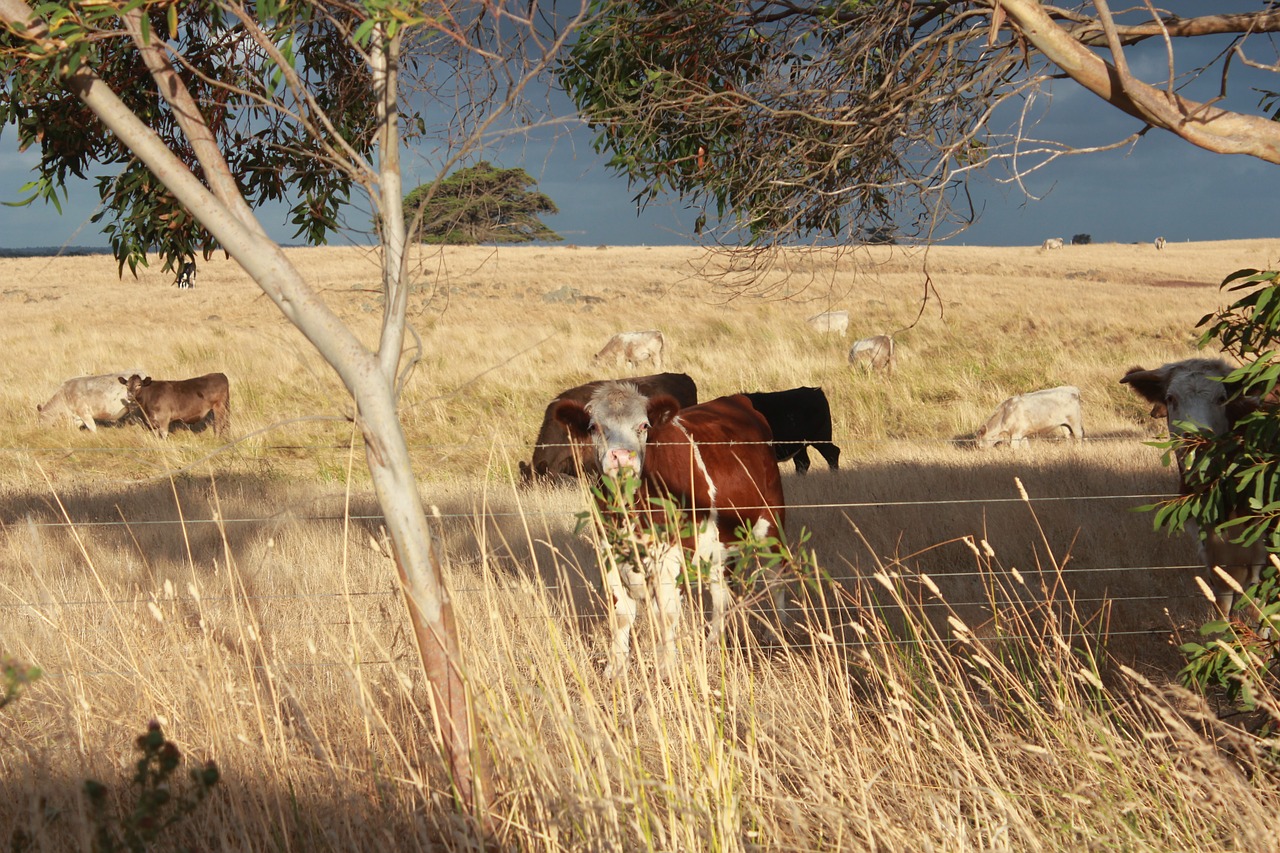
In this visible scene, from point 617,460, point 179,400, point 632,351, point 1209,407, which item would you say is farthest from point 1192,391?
point 632,351

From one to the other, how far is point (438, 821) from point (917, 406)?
14.9 meters

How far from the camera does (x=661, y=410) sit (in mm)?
6012

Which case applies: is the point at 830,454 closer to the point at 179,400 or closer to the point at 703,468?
the point at 703,468

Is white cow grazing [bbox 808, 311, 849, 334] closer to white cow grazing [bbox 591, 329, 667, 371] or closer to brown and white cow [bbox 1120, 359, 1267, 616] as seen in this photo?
white cow grazing [bbox 591, 329, 667, 371]

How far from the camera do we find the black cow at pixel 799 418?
12.0 metres

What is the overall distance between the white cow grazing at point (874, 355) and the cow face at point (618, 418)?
14689mm

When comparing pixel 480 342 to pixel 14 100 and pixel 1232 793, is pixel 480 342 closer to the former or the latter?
pixel 14 100

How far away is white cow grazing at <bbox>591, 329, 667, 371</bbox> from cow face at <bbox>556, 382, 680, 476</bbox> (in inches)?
645

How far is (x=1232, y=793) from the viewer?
3.13 m

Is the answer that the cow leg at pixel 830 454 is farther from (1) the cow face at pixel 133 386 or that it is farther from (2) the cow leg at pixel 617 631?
(1) the cow face at pixel 133 386

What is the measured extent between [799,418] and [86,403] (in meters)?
12.0

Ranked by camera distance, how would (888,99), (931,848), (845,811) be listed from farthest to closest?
(888,99)
(845,811)
(931,848)

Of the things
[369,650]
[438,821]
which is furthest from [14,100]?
[438,821]

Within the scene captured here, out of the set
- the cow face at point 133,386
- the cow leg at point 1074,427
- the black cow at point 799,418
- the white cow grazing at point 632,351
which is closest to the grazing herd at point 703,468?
the black cow at point 799,418
